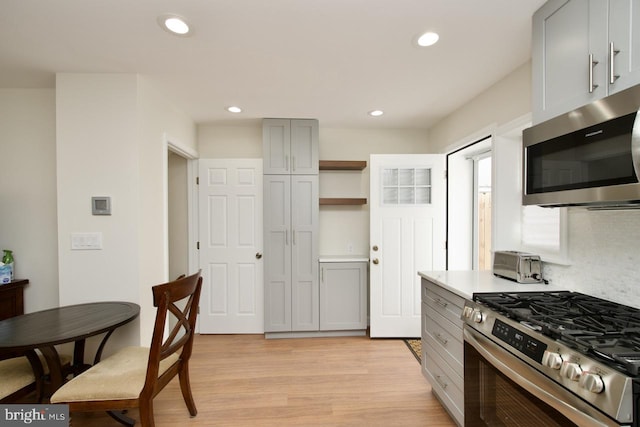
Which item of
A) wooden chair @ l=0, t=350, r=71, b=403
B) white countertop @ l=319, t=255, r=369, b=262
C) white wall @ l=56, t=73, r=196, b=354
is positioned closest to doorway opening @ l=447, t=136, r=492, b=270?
white countertop @ l=319, t=255, r=369, b=262

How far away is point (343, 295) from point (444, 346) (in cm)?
143

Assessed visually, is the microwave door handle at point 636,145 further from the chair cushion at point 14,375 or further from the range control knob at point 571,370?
the chair cushion at point 14,375

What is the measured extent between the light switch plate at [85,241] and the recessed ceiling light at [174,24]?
1560mm

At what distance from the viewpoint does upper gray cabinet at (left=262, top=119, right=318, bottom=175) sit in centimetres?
312

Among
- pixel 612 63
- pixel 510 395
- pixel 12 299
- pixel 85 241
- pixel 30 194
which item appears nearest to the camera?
pixel 612 63

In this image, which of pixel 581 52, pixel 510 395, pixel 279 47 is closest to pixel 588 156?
pixel 581 52

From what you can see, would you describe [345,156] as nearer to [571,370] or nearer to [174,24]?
[174,24]

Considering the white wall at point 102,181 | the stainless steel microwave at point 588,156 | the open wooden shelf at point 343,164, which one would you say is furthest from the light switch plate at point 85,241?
the stainless steel microwave at point 588,156

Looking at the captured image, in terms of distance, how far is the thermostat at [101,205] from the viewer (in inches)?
83.1

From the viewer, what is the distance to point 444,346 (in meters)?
1.85

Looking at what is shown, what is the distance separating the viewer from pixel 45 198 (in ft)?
7.72

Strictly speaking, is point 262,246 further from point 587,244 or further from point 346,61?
point 587,244

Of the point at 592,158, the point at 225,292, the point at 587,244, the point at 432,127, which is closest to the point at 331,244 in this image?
the point at 225,292

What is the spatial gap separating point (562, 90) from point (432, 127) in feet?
7.11
